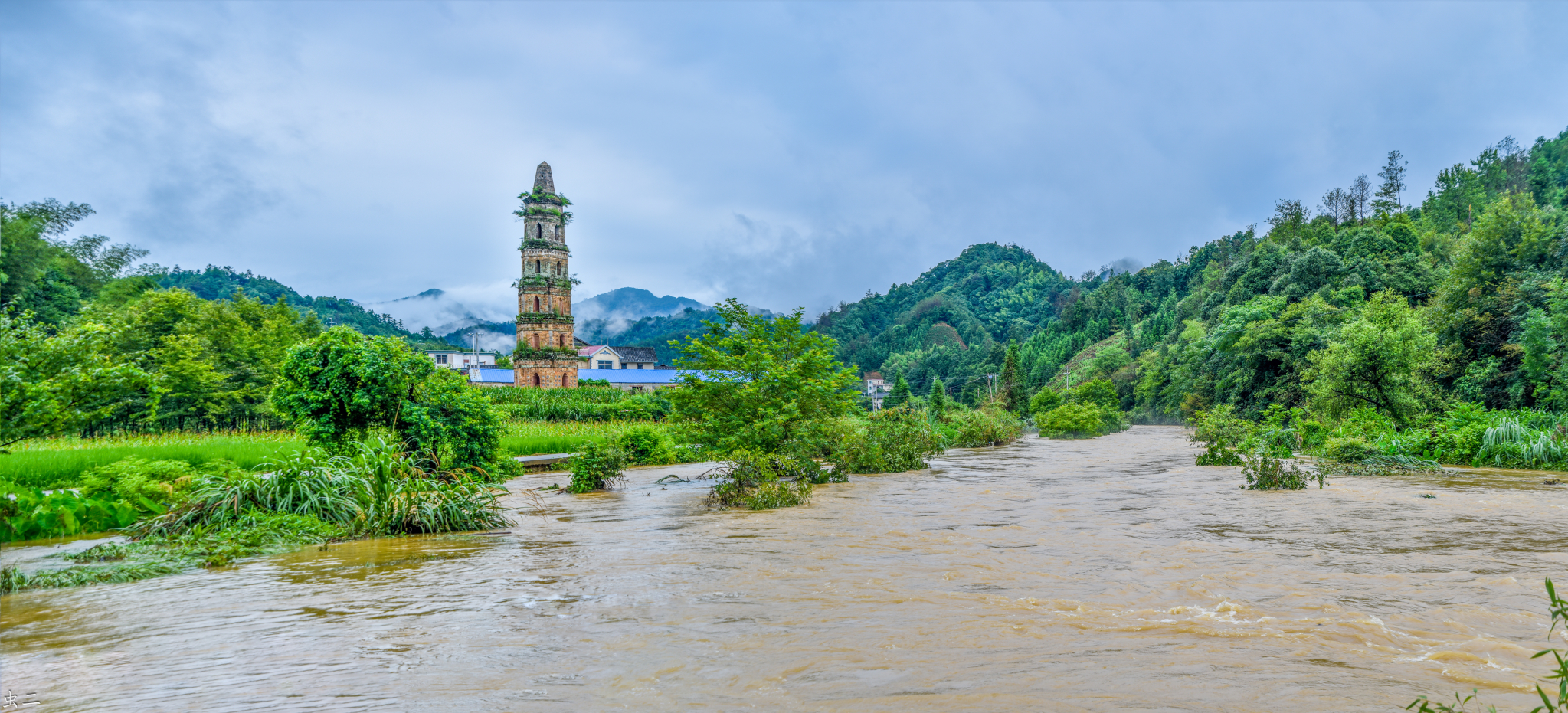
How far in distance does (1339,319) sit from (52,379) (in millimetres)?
43551

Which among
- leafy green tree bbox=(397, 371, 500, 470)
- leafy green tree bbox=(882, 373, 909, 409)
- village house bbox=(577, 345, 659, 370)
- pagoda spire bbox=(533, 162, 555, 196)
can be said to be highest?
pagoda spire bbox=(533, 162, 555, 196)

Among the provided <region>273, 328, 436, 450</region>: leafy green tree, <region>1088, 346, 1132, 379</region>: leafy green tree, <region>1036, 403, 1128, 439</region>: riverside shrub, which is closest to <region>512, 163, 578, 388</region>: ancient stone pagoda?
<region>1036, 403, 1128, 439</region>: riverside shrub

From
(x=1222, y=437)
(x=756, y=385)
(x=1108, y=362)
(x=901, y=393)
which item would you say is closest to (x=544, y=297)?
(x=901, y=393)

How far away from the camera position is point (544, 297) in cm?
5494

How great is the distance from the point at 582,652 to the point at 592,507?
9.32 meters

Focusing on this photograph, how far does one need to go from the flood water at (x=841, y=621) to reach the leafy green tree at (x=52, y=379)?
1569 mm

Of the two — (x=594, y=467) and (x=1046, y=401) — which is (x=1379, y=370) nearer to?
(x=594, y=467)

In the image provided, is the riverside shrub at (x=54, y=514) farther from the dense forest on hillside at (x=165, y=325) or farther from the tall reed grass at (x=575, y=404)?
the tall reed grass at (x=575, y=404)

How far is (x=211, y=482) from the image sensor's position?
1054cm

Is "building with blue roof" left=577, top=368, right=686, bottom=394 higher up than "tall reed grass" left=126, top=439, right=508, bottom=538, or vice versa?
"building with blue roof" left=577, top=368, right=686, bottom=394

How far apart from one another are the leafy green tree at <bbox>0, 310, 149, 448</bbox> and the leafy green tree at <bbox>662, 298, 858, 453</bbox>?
990 centimetres

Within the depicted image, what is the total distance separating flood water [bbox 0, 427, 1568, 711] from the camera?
14.2 ft

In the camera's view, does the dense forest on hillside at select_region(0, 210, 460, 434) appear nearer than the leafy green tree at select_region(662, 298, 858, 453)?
No

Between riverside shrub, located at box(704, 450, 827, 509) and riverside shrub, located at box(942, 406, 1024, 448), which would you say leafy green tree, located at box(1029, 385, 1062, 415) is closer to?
riverside shrub, located at box(942, 406, 1024, 448)
